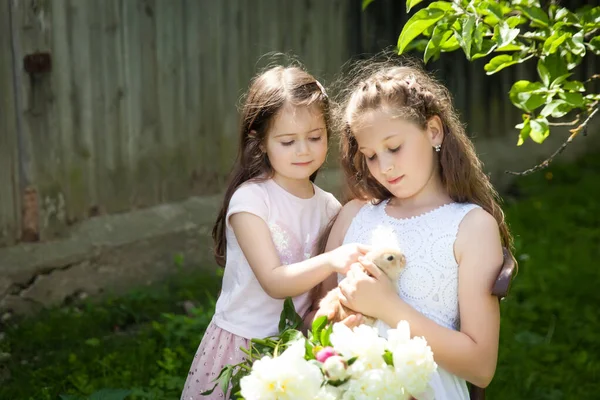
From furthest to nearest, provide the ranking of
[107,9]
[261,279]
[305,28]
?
[305,28]
[107,9]
[261,279]

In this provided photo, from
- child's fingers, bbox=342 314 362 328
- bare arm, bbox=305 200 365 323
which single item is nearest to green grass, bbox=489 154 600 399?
bare arm, bbox=305 200 365 323

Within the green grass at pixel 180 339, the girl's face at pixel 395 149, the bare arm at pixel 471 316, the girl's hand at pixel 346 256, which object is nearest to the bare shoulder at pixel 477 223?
the bare arm at pixel 471 316

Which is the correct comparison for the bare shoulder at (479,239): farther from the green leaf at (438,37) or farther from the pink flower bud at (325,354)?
the pink flower bud at (325,354)

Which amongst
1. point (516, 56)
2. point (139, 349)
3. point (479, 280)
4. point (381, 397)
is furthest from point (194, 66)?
point (381, 397)

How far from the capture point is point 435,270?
2742 millimetres

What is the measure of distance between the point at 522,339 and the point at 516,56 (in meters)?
2.01

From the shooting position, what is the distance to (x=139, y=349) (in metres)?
4.34

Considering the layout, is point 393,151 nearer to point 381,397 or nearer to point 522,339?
point 381,397

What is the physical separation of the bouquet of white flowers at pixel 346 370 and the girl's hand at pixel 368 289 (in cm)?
30

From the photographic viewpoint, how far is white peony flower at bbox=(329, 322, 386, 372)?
87.4 inches

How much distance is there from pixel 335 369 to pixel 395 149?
0.80 m

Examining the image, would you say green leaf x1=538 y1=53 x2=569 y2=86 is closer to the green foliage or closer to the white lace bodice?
the green foliage

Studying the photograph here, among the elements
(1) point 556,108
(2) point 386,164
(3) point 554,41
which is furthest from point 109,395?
(3) point 554,41

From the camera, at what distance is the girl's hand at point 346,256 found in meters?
2.66
